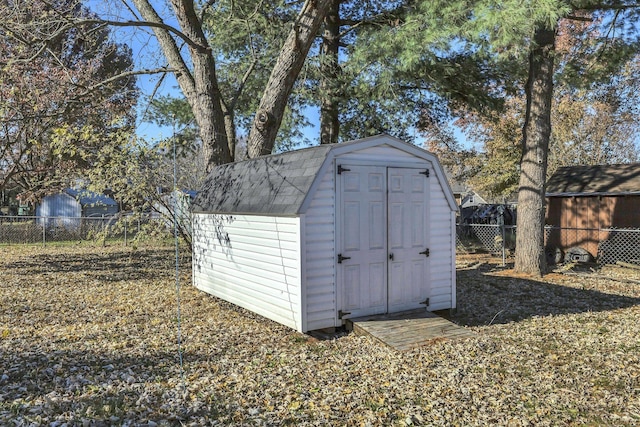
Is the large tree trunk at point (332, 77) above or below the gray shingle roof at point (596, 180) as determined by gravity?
above

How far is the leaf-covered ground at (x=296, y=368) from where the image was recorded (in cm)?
376

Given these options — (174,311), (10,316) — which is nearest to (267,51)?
(174,311)

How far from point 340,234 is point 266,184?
1482 millimetres

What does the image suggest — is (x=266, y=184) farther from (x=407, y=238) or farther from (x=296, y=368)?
(x=296, y=368)

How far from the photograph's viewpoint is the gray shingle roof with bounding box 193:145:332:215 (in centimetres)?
592

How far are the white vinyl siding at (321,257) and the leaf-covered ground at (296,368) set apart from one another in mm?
384

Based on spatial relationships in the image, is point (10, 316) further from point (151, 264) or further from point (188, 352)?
point (151, 264)

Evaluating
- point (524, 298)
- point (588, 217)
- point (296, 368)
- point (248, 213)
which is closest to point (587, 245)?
point (588, 217)

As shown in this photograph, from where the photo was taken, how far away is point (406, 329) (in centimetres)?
591

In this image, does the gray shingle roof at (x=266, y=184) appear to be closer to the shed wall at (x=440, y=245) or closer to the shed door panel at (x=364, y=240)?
the shed door panel at (x=364, y=240)

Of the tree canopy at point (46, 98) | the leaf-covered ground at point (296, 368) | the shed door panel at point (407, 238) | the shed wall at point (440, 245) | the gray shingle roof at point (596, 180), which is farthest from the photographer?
the gray shingle roof at point (596, 180)

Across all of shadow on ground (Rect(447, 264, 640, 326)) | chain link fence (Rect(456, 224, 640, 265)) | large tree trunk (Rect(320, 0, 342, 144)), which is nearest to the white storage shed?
shadow on ground (Rect(447, 264, 640, 326))

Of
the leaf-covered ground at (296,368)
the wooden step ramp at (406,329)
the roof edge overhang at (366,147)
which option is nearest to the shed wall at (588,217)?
the leaf-covered ground at (296,368)

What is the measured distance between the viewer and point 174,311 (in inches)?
290
